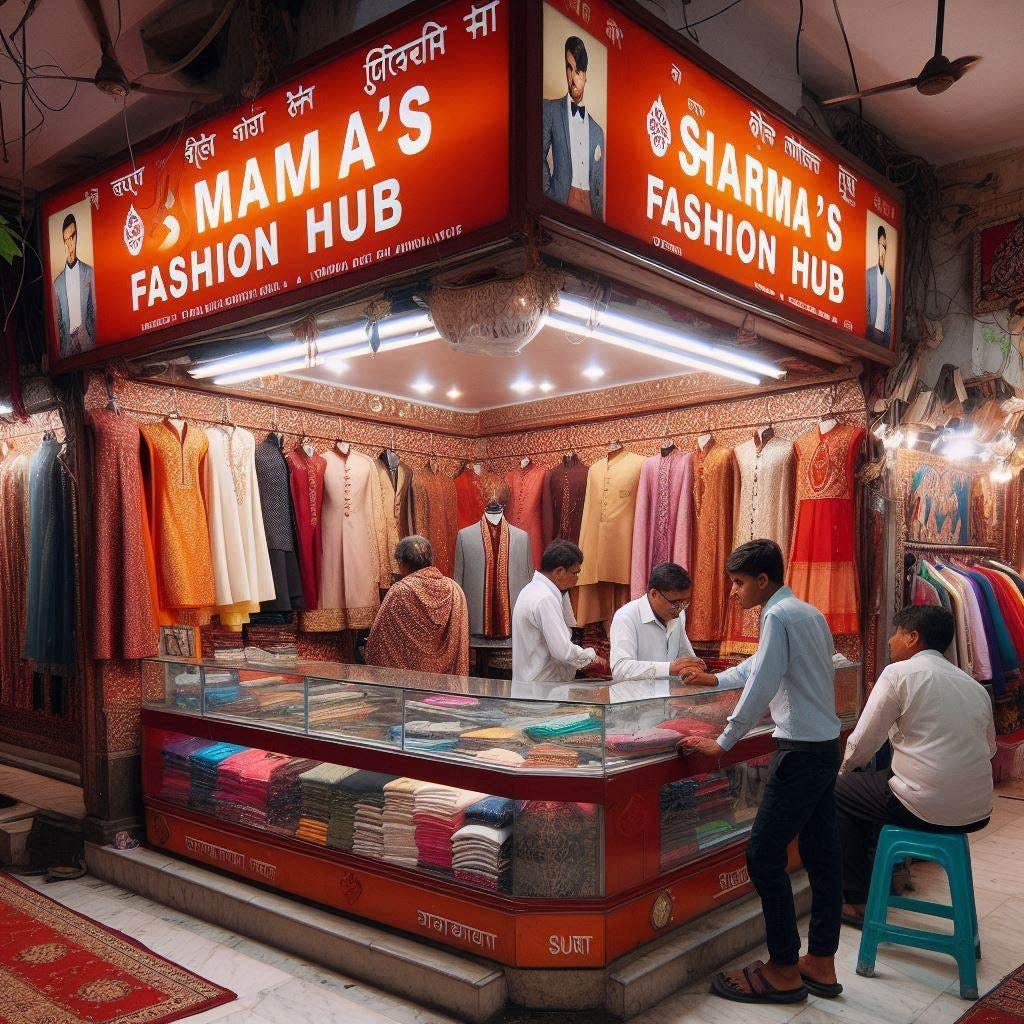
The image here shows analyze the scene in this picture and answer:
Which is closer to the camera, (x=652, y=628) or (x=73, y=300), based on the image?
(x=652, y=628)

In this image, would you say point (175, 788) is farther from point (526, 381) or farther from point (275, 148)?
point (526, 381)

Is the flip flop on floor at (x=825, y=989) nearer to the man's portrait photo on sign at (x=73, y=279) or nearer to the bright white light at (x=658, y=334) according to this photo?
the bright white light at (x=658, y=334)

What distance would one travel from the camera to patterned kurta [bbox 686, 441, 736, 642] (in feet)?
18.5

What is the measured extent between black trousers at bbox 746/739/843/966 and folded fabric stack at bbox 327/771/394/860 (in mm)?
1467

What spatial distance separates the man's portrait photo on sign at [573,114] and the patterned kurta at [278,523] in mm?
3578

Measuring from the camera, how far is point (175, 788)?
4566mm

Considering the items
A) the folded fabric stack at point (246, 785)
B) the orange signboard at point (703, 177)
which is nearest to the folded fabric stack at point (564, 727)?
the folded fabric stack at point (246, 785)

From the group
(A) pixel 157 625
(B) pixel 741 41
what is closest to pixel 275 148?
(B) pixel 741 41

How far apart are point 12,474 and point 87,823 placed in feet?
8.20

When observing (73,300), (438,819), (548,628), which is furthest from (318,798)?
(73,300)

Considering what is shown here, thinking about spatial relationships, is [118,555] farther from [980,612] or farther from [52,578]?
[980,612]

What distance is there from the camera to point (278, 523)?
5.79 meters

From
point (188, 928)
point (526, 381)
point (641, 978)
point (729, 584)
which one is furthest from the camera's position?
point (526, 381)

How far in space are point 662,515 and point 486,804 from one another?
10.1ft
